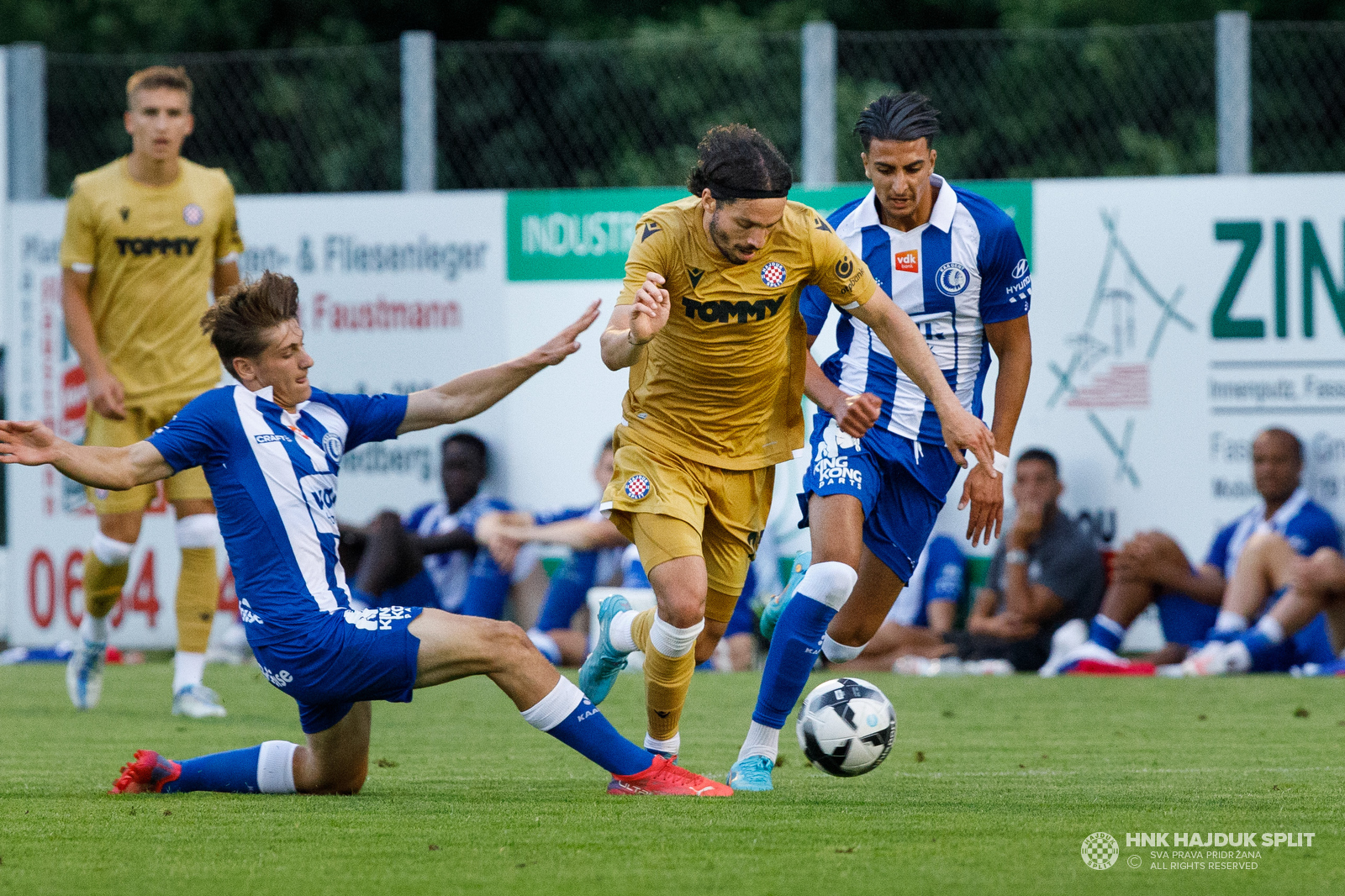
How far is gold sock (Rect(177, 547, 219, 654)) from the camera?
7.87m

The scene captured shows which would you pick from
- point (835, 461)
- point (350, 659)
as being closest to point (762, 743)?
point (835, 461)

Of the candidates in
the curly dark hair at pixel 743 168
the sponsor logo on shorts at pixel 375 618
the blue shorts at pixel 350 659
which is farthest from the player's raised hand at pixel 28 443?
the curly dark hair at pixel 743 168

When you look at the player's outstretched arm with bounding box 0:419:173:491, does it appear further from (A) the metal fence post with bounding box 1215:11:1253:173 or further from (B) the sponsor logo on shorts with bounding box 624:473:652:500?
(A) the metal fence post with bounding box 1215:11:1253:173

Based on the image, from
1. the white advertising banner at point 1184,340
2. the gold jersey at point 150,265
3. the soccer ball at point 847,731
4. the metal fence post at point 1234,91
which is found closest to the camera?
the soccer ball at point 847,731

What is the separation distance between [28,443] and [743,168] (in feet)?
7.06

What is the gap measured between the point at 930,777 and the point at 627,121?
24.5 ft

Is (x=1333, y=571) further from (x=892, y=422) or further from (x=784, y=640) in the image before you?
(x=784, y=640)

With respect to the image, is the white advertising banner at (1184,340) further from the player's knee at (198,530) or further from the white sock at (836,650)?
the player's knee at (198,530)

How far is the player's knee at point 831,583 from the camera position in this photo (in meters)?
5.41

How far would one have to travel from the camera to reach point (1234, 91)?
10.8m

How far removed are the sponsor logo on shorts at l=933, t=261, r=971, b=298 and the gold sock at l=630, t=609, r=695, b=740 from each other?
1553 millimetres

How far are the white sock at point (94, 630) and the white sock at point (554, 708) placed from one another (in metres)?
3.84

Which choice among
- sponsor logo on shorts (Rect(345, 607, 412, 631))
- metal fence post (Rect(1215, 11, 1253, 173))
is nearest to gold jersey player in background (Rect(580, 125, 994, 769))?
sponsor logo on shorts (Rect(345, 607, 412, 631))

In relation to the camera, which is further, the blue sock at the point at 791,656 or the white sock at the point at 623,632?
the white sock at the point at 623,632
